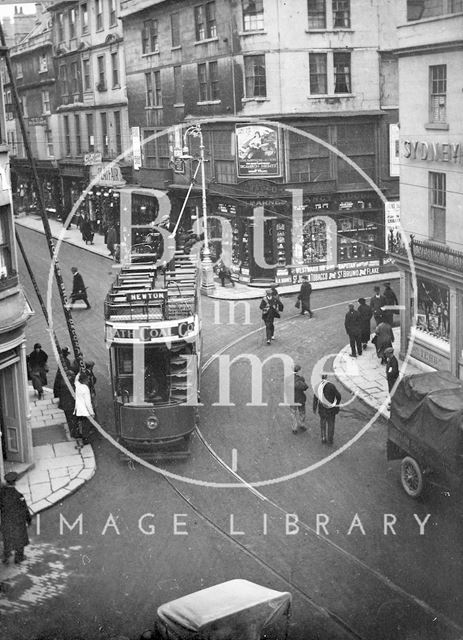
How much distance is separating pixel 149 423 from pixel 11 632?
20.8 ft

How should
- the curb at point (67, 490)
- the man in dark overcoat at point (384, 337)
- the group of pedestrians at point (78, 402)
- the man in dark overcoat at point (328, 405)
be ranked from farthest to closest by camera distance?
the man in dark overcoat at point (384, 337), the group of pedestrians at point (78, 402), the man in dark overcoat at point (328, 405), the curb at point (67, 490)

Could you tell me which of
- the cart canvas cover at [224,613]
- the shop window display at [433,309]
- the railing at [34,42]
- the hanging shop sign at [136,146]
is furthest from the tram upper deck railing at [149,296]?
the railing at [34,42]

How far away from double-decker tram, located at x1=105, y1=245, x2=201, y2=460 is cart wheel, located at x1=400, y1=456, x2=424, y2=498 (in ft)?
15.7

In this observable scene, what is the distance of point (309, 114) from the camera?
3638 cm

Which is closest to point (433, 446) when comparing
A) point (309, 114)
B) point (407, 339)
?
point (407, 339)

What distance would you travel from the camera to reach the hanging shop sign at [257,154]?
118 feet

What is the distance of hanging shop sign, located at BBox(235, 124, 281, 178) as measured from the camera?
35938mm

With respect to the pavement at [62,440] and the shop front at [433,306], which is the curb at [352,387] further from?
the shop front at [433,306]

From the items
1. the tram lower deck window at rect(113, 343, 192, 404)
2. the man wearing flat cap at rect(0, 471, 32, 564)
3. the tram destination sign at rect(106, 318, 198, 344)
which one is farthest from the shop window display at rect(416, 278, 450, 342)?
the man wearing flat cap at rect(0, 471, 32, 564)

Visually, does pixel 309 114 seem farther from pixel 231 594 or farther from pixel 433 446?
pixel 231 594

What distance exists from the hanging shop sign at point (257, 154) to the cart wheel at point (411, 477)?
22.8 meters

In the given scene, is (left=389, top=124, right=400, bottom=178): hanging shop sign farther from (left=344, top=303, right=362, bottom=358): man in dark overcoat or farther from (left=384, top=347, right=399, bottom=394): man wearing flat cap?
(left=384, top=347, right=399, bottom=394): man wearing flat cap

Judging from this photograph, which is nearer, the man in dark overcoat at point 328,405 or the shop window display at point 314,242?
the man in dark overcoat at point 328,405
